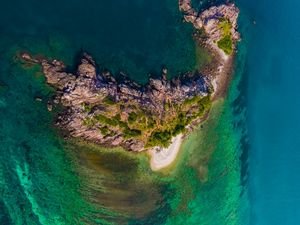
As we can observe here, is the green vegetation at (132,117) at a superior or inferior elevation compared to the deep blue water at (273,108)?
inferior

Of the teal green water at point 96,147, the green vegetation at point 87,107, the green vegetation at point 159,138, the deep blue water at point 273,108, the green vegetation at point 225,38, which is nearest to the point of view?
the teal green water at point 96,147

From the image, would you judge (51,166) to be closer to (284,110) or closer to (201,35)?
(201,35)

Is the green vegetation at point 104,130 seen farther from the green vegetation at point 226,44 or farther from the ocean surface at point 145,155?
the green vegetation at point 226,44

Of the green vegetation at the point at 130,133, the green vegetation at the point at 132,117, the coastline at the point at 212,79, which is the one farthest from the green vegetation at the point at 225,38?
the green vegetation at the point at 130,133

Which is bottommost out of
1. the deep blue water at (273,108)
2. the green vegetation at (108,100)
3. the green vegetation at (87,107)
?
the green vegetation at (87,107)

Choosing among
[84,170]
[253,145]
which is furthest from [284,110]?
[84,170]

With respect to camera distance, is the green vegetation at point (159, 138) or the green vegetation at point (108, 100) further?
the green vegetation at point (159, 138)

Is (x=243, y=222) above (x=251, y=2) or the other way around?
the other way around
